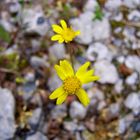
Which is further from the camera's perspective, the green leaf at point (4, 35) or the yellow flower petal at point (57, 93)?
the green leaf at point (4, 35)

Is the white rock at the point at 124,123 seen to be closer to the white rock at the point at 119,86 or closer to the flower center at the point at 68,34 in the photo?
the white rock at the point at 119,86

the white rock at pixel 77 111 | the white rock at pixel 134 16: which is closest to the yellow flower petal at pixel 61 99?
the white rock at pixel 77 111

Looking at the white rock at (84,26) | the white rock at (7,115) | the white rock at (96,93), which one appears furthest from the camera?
the white rock at (84,26)

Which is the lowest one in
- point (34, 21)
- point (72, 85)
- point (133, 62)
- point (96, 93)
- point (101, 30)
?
point (96, 93)

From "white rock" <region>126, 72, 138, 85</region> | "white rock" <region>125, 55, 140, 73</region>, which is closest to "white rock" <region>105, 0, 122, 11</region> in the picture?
"white rock" <region>125, 55, 140, 73</region>

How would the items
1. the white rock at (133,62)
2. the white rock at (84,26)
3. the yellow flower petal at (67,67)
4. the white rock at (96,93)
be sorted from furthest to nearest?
the white rock at (84,26)
the white rock at (133,62)
the white rock at (96,93)
the yellow flower petal at (67,67)

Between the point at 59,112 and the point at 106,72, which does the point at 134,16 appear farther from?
the point at 59,112

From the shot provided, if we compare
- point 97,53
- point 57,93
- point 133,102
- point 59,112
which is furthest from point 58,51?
point 57,93
